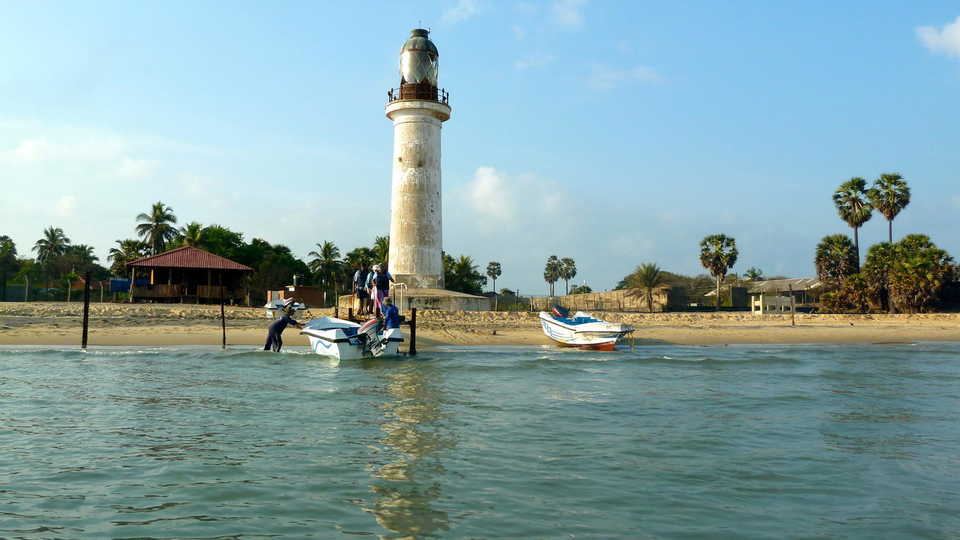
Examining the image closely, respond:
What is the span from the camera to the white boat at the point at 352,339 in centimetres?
2180

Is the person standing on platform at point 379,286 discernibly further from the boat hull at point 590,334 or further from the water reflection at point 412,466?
the water reflection at point 412,466

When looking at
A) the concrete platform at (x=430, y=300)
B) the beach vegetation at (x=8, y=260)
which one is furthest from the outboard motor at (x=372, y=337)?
the beach vegetation at (x=8, y=260)

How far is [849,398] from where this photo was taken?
1482cm

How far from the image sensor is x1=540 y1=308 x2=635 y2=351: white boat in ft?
91.4

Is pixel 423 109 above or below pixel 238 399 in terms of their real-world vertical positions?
above

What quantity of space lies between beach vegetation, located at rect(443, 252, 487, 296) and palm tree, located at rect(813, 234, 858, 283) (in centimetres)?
2683

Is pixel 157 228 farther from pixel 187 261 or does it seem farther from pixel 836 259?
pixel 836 259

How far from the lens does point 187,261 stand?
43.0 m

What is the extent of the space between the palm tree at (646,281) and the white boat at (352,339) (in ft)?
118

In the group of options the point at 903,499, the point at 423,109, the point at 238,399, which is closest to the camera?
the point at 903,499

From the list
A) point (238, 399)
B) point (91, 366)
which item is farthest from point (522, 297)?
point (238, 399)

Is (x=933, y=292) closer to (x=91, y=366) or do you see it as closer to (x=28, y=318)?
(x=91, y=366)

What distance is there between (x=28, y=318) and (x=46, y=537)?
3043 cm

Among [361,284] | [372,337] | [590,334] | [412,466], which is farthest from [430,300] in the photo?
[412,466]
